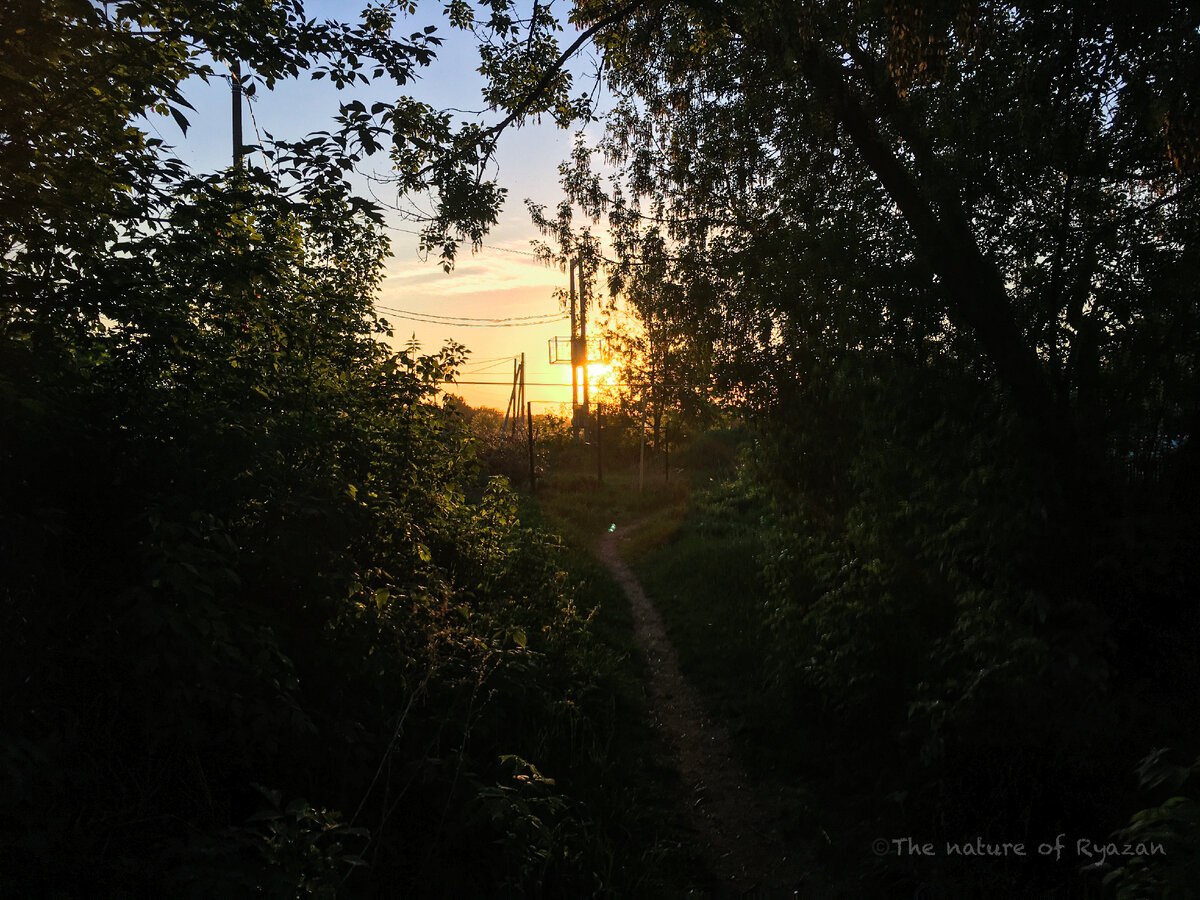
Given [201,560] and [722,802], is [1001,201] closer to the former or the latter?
[722,802]

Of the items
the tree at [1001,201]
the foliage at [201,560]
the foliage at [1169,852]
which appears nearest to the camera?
the foliage at [1169,852]

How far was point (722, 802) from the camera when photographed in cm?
621

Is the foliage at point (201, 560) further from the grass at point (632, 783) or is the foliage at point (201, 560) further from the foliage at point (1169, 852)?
the foliage at point (1169, 852)

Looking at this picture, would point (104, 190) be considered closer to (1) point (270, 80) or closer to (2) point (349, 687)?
(1) point (270, 80)

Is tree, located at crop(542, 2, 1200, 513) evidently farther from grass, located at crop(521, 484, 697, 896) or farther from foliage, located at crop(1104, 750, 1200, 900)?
grass, located at crop(521, 484, 697, 896)

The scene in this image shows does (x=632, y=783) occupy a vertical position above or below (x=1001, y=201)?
below

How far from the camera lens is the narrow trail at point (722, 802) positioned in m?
5.17

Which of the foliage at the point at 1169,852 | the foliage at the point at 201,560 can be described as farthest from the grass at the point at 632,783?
the foliage at the point at 1169,852

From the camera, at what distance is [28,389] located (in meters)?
3.50

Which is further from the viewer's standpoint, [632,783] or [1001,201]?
[632,783]

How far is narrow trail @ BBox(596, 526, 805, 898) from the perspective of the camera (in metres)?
5.17

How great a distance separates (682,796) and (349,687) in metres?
3.09

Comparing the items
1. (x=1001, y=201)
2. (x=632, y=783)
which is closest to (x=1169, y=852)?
(x=632, y=783)

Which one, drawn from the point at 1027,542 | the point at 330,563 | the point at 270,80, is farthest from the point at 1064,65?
the point at 330,563
